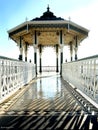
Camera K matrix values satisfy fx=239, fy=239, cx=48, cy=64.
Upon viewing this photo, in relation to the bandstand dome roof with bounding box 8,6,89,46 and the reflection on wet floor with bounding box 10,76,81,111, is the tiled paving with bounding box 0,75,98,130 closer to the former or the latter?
the reflection on wet floor with bounding box 10,76,81,111

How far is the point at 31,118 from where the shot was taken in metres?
5.26

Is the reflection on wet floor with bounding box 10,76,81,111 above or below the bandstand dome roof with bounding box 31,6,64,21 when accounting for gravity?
below

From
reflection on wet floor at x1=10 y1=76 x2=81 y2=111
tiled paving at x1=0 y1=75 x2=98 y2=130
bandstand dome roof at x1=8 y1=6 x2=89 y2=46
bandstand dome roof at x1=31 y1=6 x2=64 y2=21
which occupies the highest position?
bandstand dome roof at x1=31 y1=6 x2=64 y2=21

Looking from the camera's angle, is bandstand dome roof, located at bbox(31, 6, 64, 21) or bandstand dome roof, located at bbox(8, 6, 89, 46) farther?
bandstand dome roof, located at bbox(31, 6, 64, 21)

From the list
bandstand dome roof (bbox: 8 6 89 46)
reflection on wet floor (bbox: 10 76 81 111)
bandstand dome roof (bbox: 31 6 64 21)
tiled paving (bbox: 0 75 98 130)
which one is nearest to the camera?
tiled paving (bbox: 0 75 98 130)

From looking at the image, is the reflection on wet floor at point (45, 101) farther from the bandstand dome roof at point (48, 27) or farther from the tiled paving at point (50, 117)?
the bandstand dome roof at point (48, 27)

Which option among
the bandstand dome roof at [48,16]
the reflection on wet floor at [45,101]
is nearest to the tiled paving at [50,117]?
the reflection on wet floor at [45,101]

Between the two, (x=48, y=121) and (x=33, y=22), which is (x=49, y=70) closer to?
(x=33, y=22)

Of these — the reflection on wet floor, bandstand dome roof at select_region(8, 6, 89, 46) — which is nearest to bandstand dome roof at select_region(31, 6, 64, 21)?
bandstand dome roof at select_region(8, 6, 89, 46)

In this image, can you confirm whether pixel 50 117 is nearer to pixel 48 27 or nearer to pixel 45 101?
pixel 45 101

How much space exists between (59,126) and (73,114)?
1124 millimetres

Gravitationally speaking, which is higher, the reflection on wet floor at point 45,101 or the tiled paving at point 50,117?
the reflection on wet floor at point 45,101

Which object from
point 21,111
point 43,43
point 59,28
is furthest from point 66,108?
point 43,43

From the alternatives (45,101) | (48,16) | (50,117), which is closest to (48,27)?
(48,16)
